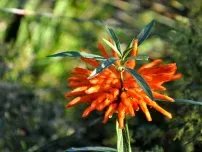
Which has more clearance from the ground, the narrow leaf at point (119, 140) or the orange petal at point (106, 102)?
the orange petal at point (106, 102)

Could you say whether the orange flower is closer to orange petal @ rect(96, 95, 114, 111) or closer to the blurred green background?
orange petal @ rect(96, 95, 114, 111)

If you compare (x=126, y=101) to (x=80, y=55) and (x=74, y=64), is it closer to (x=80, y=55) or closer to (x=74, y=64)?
(x=80, y=55)

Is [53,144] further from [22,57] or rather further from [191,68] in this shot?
[22,57]

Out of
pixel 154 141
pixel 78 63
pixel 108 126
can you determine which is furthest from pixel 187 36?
pixel 78 63

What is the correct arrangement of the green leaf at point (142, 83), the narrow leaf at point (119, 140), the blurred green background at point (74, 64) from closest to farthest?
the green leaf at point (142, 83) → the narrow leaf at point (119, 140) → the blurred green background at point (74, 64)

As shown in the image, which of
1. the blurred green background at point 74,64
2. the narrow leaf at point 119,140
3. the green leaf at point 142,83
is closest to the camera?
the green leaf at point 142,83

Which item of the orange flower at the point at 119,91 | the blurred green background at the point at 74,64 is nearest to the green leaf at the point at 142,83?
the orange flower at the point at 119,91

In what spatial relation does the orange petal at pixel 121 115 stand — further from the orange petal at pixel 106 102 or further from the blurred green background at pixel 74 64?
the blurred green background at pixel 74 64
